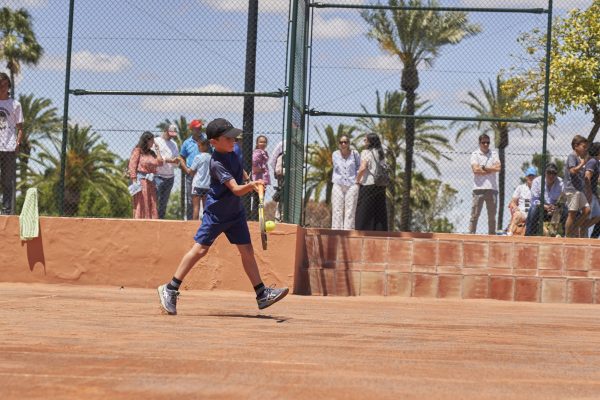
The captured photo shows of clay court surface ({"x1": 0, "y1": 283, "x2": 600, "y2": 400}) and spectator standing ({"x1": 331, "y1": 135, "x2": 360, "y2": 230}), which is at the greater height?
spectator standing ({"x1": 331, "y1": 135, "x2": 360, "y2": 230})

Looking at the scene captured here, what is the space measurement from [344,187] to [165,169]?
230 centimetres

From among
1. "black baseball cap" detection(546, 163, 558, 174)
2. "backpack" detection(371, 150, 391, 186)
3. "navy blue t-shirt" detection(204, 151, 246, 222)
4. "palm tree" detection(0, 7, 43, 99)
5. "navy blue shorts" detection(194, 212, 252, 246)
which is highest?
"palm tree" detection(0, 7, 43, 99)

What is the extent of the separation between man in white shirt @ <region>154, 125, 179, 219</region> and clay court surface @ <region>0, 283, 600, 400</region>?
3.45 metres

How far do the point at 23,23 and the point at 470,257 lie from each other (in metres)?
7.31

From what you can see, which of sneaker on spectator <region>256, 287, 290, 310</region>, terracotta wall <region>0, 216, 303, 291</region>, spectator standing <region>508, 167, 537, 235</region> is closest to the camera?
sneaker on spectator <region>256, 287, 290, 310</region>

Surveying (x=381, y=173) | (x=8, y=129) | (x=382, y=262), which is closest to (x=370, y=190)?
Answer: (x=381, y=173)

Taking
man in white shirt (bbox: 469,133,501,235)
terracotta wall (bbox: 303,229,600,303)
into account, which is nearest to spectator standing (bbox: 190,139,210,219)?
terracotta wall (bbox: 303,229,600,303)

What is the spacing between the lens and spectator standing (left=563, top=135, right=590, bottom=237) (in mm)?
13664

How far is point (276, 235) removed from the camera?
1280cm

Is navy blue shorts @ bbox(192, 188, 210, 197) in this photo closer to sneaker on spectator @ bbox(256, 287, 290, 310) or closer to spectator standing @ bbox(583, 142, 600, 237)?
sneaker on spectator @ bbox(256, 287, 290, 310)

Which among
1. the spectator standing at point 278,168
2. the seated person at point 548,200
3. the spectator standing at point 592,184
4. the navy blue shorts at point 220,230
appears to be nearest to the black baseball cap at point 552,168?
the seated person at point 548,200

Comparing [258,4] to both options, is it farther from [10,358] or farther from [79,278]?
[10,358]

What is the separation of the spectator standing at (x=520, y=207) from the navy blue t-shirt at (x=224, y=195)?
5.84m

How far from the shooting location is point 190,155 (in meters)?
13.9
